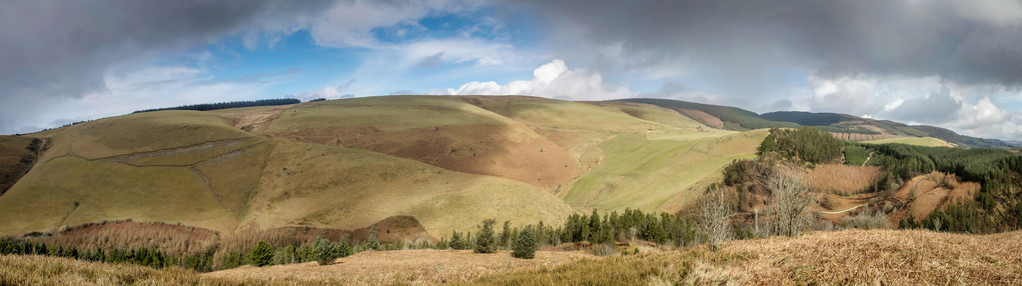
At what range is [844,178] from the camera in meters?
76.2

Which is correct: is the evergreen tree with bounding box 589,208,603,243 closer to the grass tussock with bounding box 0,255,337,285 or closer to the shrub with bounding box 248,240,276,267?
the shrub with bounding box 248,240,276,267

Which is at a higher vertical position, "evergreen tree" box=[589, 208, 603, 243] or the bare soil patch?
the bare soil patch

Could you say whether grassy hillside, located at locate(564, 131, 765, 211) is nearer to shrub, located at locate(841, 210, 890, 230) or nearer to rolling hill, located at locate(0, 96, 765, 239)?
rolling hill, located at locate(0, 96, 765, 239)

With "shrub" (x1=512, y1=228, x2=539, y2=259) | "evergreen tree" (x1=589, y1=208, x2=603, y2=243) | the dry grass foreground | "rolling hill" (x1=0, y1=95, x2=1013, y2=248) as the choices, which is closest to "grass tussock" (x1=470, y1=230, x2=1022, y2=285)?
the dry grass foreground

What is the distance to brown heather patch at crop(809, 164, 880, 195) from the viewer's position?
243 ft

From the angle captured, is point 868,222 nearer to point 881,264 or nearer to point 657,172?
point 657,172

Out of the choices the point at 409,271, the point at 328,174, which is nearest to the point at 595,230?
the point at 409,271

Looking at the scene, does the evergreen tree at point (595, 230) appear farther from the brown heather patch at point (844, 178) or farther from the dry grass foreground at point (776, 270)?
the dry grass foreground at point (776, 270)

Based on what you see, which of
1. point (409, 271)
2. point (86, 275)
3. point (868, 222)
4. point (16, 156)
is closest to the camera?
point (86, 275)

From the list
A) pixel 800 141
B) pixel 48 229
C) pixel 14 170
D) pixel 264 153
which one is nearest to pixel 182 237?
pixel 48 229

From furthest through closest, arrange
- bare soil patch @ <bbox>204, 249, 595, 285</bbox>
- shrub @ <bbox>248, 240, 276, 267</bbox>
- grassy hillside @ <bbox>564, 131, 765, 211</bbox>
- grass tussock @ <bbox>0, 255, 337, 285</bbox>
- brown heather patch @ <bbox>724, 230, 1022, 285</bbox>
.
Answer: grassy hillside @ <bbox>564, 131, 765, 211</bbox>
shrub @ <bbox>248, 240, 276, 267</bbox>
bare soil patch @ <bbox>204, 249, 595, 285</bbox>
brown heather patch @ <bbox>724, 230, 1022, 285</bbox>
grass tussock @ <bbox>0, 255, 337, 285</bbox>

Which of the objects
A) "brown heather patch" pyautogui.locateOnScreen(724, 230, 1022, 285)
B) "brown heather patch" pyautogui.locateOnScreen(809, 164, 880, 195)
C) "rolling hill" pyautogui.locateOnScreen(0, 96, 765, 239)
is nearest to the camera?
"brown heather patch" pyautogui.locateOnScreen(724, 230, 1022, 285)

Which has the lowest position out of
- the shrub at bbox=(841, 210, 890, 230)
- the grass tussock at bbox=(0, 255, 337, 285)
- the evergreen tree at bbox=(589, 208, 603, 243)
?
the evergreen tree at bbox=(589, 208, 603, 243)

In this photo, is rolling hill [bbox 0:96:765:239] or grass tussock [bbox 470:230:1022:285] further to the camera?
rolling hill [bbox 0:96:765:239]
